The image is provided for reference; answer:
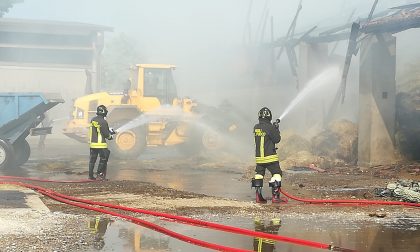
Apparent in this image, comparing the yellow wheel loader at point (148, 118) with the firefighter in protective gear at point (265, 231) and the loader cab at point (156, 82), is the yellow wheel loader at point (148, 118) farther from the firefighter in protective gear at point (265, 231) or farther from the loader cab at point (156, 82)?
the firefighter in protective gear at point (265, 231)

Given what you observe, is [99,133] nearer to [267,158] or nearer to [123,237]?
[267,158]

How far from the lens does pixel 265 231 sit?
654cm

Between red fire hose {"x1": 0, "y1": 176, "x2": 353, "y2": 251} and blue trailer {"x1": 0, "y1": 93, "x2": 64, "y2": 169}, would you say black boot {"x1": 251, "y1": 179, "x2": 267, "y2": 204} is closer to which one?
red fire hose {"x1": 0, "y1": 176, "x2": 353, "y2": 251}

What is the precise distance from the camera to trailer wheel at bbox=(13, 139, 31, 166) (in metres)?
14.7

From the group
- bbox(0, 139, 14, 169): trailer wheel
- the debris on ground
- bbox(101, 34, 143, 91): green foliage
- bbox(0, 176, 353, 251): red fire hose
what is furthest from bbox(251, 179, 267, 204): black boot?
bbox(101, 34, 143, 91): green foliage

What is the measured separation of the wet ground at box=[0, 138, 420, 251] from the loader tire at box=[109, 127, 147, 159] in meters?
1.06

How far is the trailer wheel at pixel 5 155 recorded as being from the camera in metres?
13.6

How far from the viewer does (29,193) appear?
9320mm

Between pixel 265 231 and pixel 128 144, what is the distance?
10.2 m

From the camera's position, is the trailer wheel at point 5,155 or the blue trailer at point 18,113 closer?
the trailer wheel at point 5,155

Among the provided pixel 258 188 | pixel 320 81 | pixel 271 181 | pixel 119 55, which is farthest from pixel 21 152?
pixel 119 55

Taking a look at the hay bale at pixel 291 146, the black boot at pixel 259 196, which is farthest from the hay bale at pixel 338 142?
the black boot at pixel 259 196

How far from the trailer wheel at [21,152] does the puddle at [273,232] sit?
27.9 ft

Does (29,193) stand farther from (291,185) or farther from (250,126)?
(250,126)
